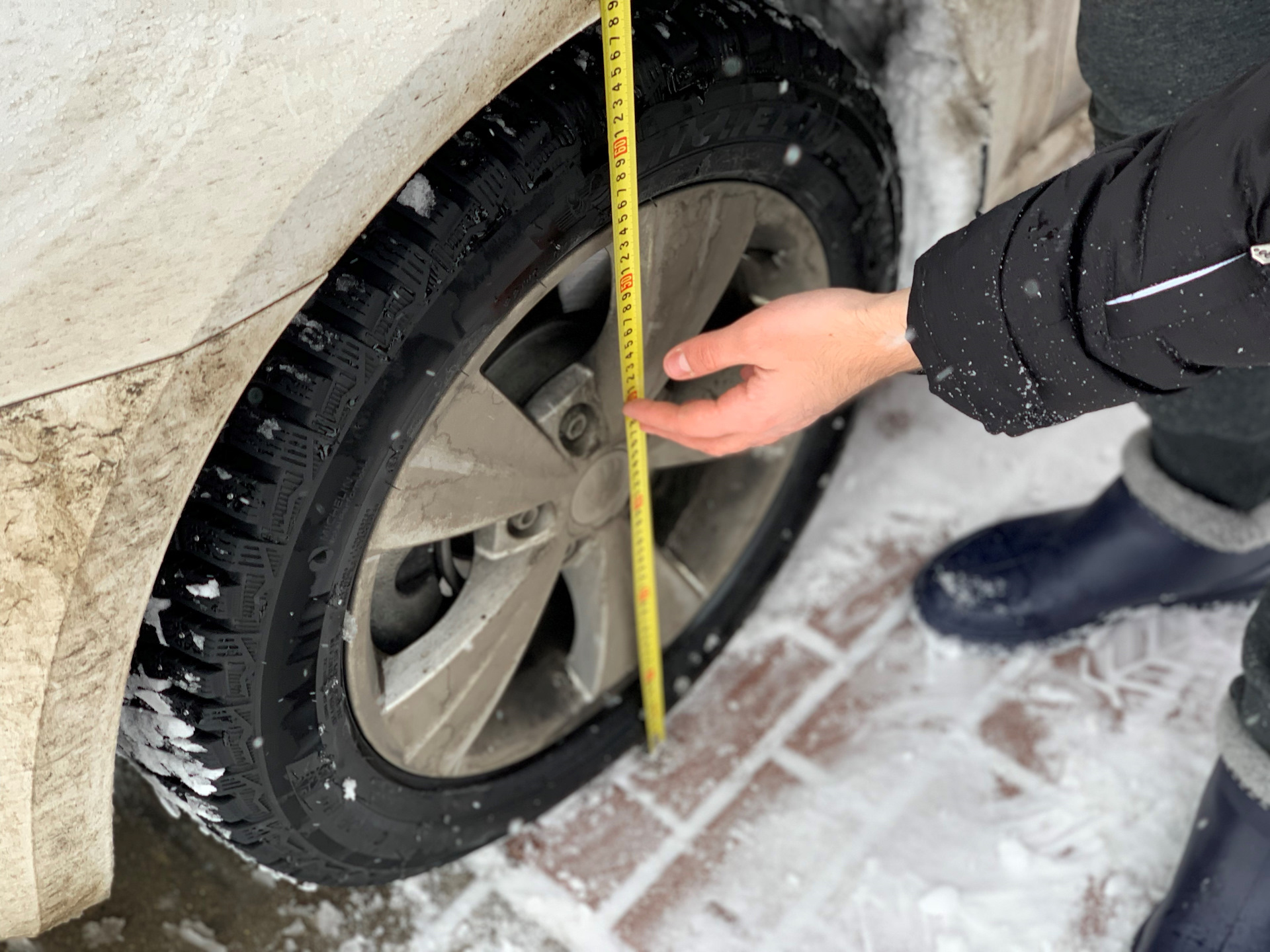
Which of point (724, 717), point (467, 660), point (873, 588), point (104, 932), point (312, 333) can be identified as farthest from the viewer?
point (873, 588)

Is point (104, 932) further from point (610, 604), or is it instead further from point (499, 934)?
point (610, 604)

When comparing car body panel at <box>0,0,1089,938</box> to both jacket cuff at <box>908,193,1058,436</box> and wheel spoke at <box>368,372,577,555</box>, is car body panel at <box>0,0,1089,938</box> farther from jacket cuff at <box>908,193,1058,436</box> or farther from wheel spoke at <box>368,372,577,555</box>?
jacket cuff at <box>908,193,1058,436</box>

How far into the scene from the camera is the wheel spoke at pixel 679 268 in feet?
3.54

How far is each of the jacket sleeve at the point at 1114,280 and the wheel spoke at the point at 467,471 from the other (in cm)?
41

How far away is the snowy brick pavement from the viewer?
4.51 ft

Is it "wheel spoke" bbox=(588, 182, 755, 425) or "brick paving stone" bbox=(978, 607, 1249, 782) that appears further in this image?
"brick paving stone" bbox=(978, 607, 1249, 782)

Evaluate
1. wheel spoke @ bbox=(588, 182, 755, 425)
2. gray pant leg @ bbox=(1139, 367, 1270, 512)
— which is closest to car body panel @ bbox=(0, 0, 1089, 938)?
wheel spoke @ bbox=(588, 182, 755, 425)

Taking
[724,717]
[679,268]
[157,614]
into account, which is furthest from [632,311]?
[724,717]

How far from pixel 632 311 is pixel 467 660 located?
450mm

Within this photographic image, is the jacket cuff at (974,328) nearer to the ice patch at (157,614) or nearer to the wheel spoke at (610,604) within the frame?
the wheel spoke at (610,604)

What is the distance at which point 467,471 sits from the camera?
3.40 feet

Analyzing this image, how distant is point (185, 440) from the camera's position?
29.8 inches

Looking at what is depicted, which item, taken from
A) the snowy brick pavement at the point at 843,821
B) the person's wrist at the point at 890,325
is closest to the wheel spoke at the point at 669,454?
the person's wrist at the point at 890,325

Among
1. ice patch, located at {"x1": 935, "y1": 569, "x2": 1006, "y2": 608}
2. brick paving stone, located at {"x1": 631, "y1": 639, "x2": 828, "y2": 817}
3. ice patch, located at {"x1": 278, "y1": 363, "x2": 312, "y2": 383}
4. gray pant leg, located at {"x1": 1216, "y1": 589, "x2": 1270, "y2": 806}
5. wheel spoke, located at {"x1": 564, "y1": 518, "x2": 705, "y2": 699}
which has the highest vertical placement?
ice patch, located at {"x1": 278, "y1": 363, "x2": 312, "y2": 383}
